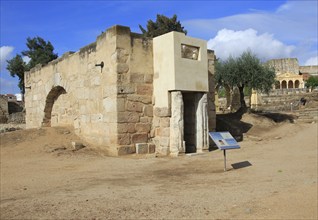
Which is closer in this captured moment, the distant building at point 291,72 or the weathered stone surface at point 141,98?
the weathered stone surface at point 141,98

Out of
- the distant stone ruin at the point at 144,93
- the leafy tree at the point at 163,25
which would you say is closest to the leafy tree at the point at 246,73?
the distant stone ruin at the point at 144,93

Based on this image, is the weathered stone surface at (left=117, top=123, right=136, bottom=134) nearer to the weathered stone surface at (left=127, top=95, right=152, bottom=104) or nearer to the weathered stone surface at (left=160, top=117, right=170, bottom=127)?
the weathered stone surface at (left=127, top=95, right=152, bottom=104)

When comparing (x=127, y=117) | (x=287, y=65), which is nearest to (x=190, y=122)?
(x=127, y=117)

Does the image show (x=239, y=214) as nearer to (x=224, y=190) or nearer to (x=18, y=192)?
(x=224, y=190)

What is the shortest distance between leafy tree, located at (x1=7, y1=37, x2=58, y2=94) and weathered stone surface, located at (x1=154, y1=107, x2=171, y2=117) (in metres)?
35.1

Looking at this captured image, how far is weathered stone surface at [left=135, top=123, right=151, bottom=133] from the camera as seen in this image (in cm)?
1065

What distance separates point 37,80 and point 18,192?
37.7 ft

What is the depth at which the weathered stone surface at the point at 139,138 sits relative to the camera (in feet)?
34.5

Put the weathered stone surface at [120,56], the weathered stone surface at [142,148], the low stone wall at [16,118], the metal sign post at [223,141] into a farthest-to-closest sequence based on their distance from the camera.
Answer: the low stone wall at [16,118]
the weathered stone surface at [142,148]
the weathered stone surface at [120,56]
the metal sign post at [223,141]

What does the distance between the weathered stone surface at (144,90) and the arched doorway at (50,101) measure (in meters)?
5.27

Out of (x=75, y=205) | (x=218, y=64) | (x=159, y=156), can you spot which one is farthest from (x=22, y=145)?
(x=218, y=64)

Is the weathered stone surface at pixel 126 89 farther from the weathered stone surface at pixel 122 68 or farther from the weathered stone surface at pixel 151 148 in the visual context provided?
the weathered stone surface at pixel 151 148

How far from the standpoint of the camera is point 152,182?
698 cm

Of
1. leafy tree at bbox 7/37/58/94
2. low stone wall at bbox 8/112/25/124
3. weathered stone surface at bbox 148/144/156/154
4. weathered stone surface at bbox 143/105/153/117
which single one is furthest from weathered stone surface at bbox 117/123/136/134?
leafy tree at bbox 7/37/58/94
